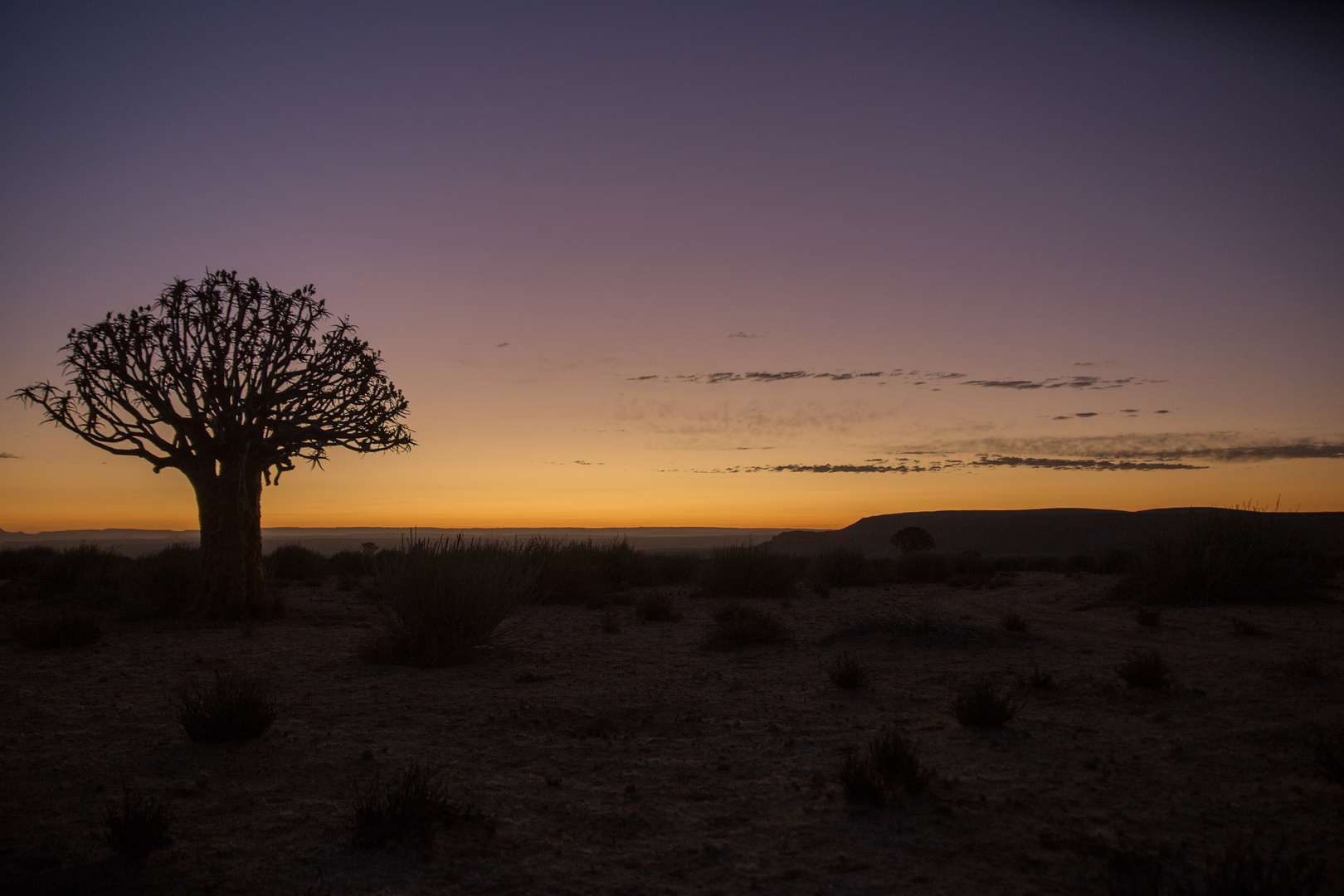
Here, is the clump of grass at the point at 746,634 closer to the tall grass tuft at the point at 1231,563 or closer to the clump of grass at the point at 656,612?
the clump of grass at the point at 656,612

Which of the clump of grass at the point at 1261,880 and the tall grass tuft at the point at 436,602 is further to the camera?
the tall grass tuft at the point at 436,602

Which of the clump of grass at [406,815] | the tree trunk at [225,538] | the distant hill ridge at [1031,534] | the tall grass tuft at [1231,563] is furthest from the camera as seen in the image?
the distant hill ridge at [1031,534]

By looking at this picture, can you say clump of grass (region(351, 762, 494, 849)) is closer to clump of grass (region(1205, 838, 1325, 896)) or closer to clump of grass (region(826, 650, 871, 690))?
clump of grass (region(1205, 838, 1325, 896))

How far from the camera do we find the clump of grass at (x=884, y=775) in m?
4.83

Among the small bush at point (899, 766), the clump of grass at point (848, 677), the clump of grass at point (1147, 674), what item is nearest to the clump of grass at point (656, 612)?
the clump of grass at point (848, 677)

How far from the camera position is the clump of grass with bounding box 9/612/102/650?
1044 cm

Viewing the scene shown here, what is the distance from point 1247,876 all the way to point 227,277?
15.6m

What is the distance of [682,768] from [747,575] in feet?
44.7

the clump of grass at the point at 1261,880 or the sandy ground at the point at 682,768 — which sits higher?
the clump of grass at the point at 1261,880

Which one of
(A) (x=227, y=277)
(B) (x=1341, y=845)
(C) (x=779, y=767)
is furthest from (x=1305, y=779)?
(A) (x=227, y=277)

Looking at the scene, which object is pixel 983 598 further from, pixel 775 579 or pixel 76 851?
pixel 76 851

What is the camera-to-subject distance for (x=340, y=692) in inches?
321

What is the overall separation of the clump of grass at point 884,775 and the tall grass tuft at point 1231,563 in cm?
1252

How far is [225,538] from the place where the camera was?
518 inches
